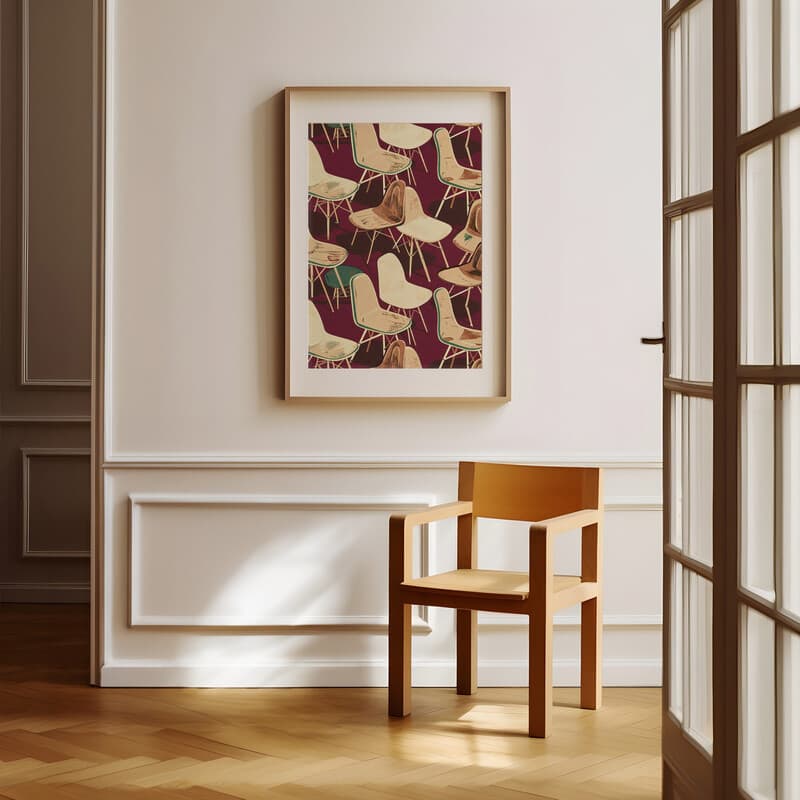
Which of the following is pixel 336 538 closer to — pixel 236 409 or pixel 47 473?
pixel 236 409

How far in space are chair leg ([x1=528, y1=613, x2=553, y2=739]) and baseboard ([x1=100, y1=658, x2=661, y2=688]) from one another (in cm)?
54

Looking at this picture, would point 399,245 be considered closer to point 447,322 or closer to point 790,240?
point 447,322

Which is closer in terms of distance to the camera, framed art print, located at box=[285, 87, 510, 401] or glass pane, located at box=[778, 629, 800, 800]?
glass pane, located at box=[778, 629, 800, 800]

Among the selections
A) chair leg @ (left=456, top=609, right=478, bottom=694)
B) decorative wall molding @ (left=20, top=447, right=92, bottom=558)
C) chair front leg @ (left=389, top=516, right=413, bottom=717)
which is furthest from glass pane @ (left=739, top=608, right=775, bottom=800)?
decorative wall molding @ (left=20, top=447, right=92, bottom=558)

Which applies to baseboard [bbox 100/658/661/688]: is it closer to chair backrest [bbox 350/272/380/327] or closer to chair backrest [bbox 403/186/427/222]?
chair backrest [bbox 350/272/380/327]

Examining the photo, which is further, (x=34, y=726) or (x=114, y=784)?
(x=34, y=726)

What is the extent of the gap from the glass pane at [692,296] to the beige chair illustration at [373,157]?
1.38 m

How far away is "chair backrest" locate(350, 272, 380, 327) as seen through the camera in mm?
3541

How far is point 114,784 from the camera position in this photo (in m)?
2.59

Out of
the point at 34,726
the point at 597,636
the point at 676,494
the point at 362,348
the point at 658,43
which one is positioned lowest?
the point at 34,726

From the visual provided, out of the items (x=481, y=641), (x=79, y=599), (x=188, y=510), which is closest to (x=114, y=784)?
(x=188, y=510)

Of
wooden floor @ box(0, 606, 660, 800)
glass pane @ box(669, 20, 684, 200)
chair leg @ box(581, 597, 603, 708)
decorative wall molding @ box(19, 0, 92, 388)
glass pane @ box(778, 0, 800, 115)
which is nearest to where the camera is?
glass pane @ box(778, 0, 800, 115)

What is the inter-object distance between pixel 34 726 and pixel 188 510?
82 cm

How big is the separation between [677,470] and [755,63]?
0.88 m
